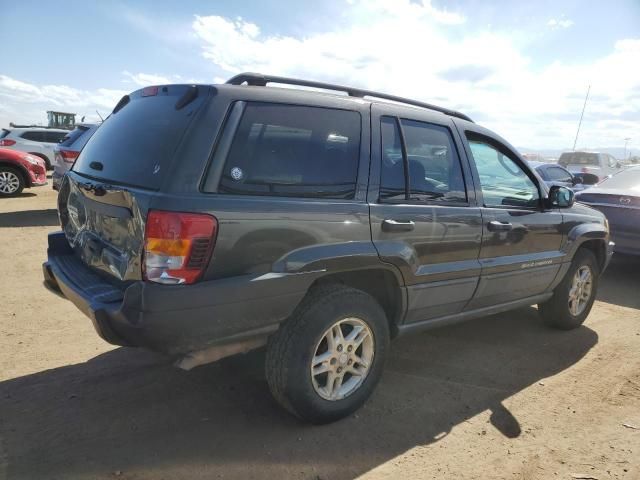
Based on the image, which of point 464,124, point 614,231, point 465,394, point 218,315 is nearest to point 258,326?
point 218,315

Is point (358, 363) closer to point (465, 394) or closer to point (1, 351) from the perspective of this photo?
point (465, 394)

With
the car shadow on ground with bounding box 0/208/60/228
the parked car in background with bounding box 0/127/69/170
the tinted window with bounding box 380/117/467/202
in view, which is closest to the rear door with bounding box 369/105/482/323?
the tinted window with bounding box 380/117/467/202

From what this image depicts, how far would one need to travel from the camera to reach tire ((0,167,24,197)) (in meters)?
10.8

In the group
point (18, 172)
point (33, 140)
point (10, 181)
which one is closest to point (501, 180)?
point (18, 172)

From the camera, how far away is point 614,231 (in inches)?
248

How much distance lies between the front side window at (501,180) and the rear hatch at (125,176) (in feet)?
6.88

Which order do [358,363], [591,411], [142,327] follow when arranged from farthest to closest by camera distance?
[591,411] → [358,363] → [142,327]

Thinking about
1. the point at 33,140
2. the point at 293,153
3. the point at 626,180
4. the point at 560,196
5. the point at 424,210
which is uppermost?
the point at 626,180

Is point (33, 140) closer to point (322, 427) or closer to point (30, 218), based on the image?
point (30, 218)

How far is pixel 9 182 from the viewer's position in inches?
430

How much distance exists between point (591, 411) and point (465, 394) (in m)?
0.79

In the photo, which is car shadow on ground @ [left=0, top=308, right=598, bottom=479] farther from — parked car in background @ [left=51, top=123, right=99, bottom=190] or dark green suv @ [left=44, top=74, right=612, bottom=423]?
parked car in background @ [left=51, top=123, right=99, bottom=190]

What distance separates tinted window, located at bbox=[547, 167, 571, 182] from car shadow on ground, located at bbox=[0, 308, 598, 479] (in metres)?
7.94

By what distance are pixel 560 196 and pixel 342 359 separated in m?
2.45
